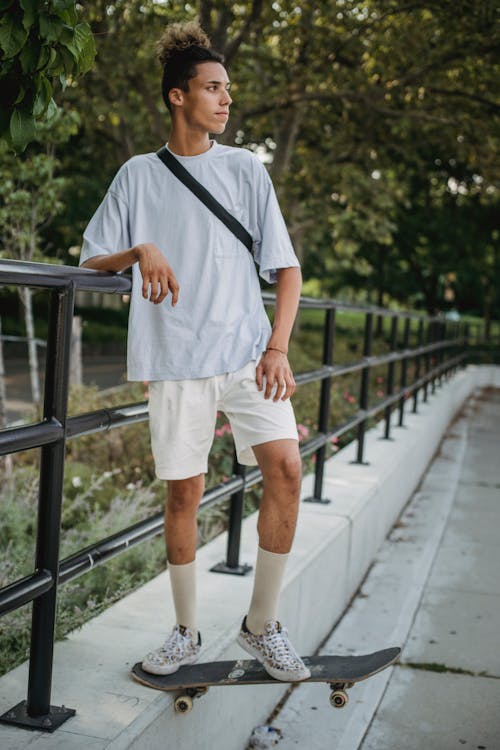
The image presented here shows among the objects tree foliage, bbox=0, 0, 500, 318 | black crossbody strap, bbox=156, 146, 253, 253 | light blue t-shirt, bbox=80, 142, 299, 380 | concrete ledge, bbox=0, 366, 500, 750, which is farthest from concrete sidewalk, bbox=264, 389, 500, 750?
tree foliage, bbox=0, 0, 500, 318

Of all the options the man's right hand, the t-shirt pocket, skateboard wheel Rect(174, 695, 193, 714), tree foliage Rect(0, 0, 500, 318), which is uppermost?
tree foliage Rect(0, 0, 500, 318)

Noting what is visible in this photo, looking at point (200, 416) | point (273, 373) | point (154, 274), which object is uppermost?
point (154, 274)

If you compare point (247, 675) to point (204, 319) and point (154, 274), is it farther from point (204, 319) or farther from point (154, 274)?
point (154, 274)

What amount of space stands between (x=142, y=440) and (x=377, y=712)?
13.7ft

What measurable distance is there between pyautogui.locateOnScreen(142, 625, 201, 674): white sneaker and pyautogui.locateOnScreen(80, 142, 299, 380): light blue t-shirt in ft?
2.45

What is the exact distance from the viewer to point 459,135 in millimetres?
12852

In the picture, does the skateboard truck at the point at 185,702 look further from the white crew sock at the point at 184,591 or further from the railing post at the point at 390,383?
the railing post at the point at 390,383

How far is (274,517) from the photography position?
8.26ft

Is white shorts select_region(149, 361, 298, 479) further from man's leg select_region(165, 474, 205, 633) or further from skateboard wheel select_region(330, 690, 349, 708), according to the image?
skateboard wheel select_region(330, 690, 349, 708)

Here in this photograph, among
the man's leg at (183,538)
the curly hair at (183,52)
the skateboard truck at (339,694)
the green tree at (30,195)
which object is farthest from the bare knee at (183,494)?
the green tree at (30,195)

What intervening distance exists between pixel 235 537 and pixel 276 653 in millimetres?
927

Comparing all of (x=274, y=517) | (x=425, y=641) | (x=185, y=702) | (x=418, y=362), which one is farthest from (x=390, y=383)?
(x=185, y=702)

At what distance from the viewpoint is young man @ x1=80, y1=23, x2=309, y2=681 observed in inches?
94.8

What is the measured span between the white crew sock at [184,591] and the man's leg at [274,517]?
7.2 inches
